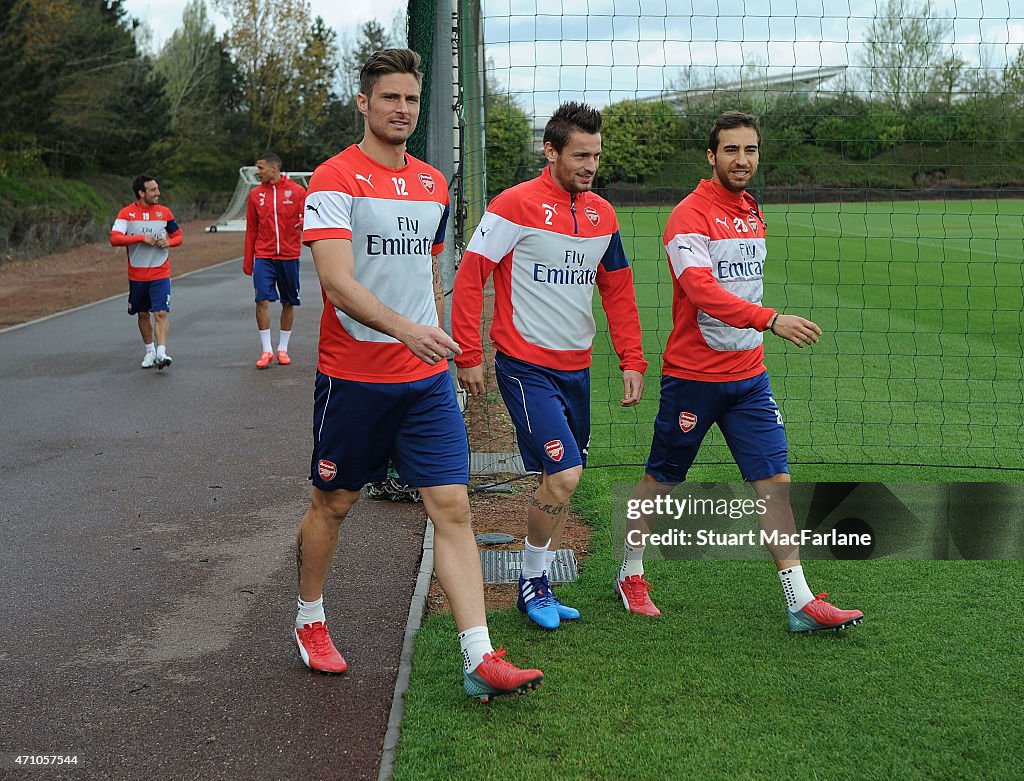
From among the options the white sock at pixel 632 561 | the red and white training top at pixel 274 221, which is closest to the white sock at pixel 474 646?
the white sock at pixel 632 561

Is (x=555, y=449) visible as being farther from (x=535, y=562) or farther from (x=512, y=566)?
(x=512, y=566)

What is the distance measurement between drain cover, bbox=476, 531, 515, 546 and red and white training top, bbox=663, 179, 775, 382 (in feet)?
5.76

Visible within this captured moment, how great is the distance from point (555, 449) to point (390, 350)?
37.0 inches

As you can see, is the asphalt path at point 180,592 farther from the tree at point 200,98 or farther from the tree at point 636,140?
the tree at point 200,98

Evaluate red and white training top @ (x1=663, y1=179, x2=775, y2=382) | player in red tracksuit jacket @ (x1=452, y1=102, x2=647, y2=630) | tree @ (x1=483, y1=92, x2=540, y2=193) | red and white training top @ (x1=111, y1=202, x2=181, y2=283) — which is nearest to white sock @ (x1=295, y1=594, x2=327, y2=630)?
player in red tracksuit jacket @ (x1=452, y1=102, x2=647, y2=630)

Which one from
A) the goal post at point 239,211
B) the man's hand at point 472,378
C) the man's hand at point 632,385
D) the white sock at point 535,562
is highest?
the goal post at point 239,211

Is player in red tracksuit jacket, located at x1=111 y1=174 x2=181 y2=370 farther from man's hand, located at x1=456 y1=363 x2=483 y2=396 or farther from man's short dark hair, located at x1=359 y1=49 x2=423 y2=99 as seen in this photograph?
man's short dark hair, located at x1=359 y1=49 x2=423 y2=99

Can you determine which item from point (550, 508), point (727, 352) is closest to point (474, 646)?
point (550, 508)

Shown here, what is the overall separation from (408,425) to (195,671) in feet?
4.49

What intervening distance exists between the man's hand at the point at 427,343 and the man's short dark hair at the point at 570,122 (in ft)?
→ 4.46

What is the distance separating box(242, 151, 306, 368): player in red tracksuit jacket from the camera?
1185cm

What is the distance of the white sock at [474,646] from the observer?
3967mm

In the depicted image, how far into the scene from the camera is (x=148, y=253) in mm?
12055

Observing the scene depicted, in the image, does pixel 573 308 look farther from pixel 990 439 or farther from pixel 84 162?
pixel 84 162
